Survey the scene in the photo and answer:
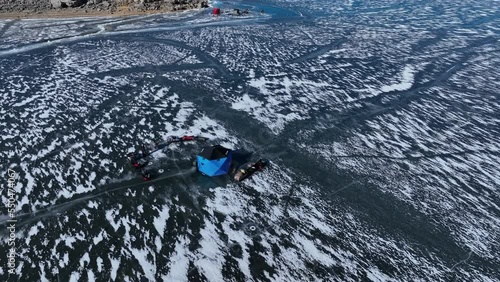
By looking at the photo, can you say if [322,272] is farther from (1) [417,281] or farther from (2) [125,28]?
(2) [125,28]

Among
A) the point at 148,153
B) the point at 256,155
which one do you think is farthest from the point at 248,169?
the point at 148,153

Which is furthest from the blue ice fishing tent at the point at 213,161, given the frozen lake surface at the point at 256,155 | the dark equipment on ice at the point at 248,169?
the dark equipment on ice at the point at 248,169

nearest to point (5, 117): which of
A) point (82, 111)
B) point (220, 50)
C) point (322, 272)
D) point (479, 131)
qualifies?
point (82, 111)

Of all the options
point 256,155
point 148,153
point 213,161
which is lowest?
point 256,155

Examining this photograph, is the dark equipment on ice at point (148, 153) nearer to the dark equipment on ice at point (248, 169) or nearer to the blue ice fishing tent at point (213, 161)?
the blue ice fishing tent at point (213, 161)

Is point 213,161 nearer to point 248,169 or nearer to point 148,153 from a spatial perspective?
point 248,169

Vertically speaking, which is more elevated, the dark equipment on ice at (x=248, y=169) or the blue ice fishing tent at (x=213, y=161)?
the blue ice fishing tent at (x=213, y=161)

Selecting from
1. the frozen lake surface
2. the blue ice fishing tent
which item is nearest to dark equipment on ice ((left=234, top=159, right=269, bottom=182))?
the frozen lake surface

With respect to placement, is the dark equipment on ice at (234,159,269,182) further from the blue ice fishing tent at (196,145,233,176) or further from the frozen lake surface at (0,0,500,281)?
the blue ice fishing tent at (196,145,233,176)

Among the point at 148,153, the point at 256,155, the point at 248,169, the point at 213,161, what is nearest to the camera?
the point at 213,161

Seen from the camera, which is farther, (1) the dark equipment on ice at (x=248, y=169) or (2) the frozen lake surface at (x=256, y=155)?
(1) the dark equipment on ice at (x=248, y=169)
